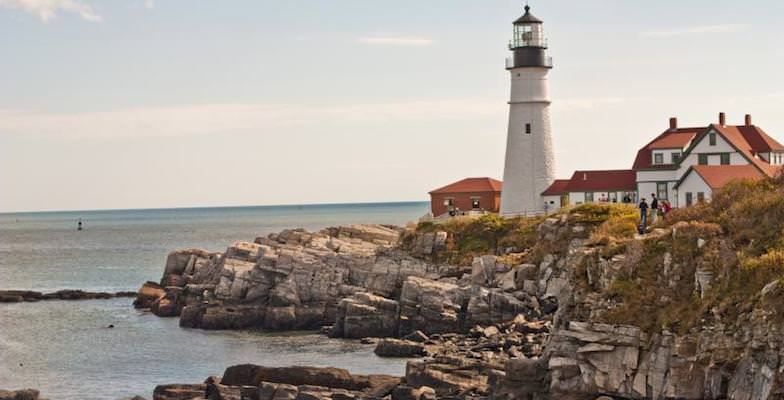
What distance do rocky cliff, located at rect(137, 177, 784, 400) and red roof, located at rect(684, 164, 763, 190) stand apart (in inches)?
147

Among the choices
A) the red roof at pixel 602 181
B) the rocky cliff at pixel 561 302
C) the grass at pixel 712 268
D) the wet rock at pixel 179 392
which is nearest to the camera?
the rocky cliff at pixel 561 302

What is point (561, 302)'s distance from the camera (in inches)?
1451

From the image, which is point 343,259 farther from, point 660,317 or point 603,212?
point 660,317

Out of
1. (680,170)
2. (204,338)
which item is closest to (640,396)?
(204,338)

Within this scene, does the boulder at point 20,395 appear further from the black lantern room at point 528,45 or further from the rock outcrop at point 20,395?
the black lantern room at point 528,45

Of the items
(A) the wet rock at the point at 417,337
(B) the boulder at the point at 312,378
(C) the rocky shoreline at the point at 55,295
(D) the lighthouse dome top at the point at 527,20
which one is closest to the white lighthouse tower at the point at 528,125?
(D) the lighthouse dome top at the point at 527,20

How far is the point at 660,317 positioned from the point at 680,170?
3243 cm

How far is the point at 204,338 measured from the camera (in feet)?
184

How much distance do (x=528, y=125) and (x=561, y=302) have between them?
33.9 m

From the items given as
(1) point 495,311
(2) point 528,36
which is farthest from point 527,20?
(1) point 495,311

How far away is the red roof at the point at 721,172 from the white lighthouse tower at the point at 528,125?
1370cm

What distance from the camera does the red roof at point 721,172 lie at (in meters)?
55.6

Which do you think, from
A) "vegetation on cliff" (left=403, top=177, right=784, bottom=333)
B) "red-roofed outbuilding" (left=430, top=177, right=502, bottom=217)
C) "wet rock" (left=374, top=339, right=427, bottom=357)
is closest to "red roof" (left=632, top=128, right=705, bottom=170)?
"red-roofed outbuilding" (left=430, top=177, right=502, bottom=217)

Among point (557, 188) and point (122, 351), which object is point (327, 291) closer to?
point (122, 351)
